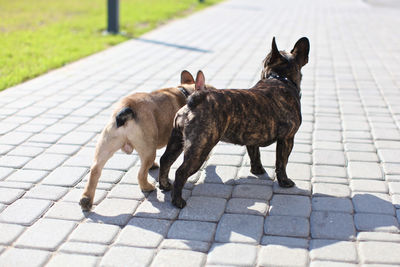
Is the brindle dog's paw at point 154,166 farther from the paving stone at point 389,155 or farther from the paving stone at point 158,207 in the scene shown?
the paving stone at point 389,155

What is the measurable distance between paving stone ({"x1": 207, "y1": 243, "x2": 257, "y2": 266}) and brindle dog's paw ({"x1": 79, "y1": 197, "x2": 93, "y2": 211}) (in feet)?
4.06

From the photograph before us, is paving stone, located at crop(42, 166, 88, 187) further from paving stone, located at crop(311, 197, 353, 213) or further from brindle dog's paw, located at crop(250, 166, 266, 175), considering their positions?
paving stone, located at crop(311, 197, 353, 213)

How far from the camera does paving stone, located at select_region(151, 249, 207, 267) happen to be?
3758mm

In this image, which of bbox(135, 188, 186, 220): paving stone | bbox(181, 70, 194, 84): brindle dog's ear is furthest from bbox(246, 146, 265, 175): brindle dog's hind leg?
bbox(181, 70, 194, 84): brindle dog's ear

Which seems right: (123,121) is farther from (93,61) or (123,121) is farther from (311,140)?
(93,61)

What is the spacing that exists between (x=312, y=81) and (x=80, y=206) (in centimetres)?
623

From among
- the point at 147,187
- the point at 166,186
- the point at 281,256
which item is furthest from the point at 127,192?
the point at 281,256

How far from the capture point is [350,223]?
4.39 meters

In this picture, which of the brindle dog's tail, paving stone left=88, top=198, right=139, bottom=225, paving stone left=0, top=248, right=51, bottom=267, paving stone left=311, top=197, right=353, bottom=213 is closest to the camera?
paving stone left=0, top=248, right=51, bottom=267

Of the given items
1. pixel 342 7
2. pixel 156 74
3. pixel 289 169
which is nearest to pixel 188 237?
pixel 289 169

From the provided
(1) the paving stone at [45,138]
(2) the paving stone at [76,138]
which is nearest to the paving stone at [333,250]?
(2) the paving stone at [76,138]

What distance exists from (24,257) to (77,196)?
112cm

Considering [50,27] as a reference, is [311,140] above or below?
above

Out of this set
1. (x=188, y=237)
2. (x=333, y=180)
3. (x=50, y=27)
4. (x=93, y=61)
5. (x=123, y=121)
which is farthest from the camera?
(x=50, y=27)
